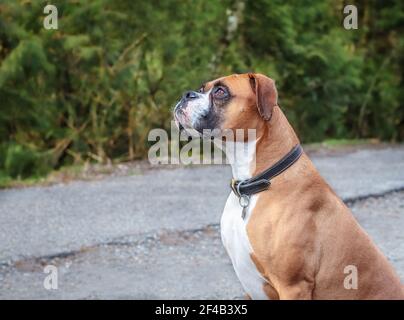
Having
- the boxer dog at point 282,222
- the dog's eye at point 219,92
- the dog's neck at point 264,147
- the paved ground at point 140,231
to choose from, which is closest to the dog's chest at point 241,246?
the boxer dog at point 282,222

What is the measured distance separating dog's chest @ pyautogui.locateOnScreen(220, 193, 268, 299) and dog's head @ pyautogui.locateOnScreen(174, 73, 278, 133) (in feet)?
1.27

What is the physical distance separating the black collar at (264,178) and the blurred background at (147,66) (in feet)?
18.2

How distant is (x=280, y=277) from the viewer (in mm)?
3953

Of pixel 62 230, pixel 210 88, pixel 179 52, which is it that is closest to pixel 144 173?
pixel 179 52

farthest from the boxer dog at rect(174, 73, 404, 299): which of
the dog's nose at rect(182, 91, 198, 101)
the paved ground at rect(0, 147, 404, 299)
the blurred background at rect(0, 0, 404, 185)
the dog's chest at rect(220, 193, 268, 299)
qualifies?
the blurred background at rect(0, 0, 404, 185)

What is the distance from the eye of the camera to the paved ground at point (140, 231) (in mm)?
5875

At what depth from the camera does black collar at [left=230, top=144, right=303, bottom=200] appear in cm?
409

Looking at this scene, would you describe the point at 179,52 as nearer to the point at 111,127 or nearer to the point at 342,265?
the point at 111,127

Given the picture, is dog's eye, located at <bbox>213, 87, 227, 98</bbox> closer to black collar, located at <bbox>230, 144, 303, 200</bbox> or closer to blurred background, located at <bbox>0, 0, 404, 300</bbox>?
black collar, located at <bbox>230, 144, 303, 200</bbox>

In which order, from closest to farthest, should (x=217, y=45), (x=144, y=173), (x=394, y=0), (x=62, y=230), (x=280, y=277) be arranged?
1. (x=280, y=277)
2. (x=62, y=230)
3. (x=144, y=173)
4. (x=217, y=45)
5. (x=394, y=0)

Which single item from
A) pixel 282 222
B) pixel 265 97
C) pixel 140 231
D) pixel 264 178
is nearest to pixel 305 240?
pixel 282 222

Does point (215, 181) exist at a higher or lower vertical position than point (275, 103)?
lower

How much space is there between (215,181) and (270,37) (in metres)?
3.09

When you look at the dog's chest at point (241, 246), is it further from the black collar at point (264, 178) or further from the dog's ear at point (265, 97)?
the dog's ear at point (265, 97)
